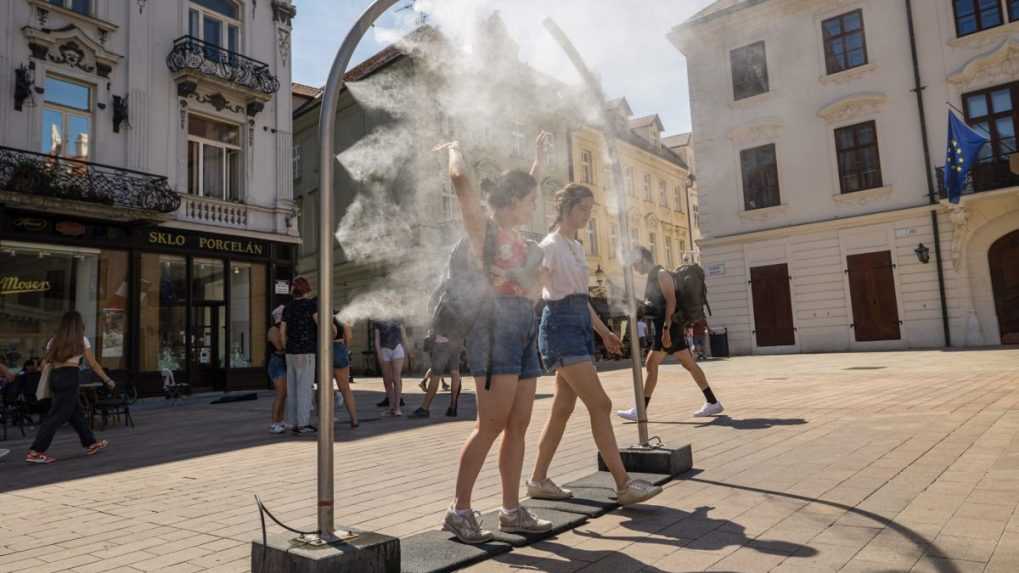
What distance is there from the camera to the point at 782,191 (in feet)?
81.3

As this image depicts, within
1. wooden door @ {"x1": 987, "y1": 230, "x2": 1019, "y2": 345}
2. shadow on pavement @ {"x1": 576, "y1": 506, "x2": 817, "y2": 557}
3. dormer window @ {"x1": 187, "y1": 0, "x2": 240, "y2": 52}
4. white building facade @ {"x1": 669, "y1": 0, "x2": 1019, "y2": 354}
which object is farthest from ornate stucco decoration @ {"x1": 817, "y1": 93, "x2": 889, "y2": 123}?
shadow on pavement @ {"x1": 576, "y1": 506, "x2": 817, "y2": 557}

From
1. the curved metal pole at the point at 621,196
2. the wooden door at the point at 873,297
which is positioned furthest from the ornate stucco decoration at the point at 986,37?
the curved metal pole at the point at 621,196

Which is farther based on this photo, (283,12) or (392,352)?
(283,12)

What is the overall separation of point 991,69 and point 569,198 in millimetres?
23398

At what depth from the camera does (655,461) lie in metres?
4.66

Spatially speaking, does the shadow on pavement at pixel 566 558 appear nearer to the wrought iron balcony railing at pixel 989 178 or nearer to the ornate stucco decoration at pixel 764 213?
the wrought iron balcony railing at pixel 989 178

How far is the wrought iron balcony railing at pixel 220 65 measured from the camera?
17891mm

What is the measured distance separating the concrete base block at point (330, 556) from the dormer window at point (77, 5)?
18.5 m

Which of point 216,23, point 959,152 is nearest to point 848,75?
point 959,152

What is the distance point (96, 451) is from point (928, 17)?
2580 cm

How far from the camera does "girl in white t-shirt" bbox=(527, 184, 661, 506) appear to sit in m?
3.73

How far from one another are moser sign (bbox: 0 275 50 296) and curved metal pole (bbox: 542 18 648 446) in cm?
1559

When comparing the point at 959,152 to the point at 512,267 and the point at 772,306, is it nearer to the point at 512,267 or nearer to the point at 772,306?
the point at 772,306

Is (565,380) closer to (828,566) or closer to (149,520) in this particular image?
(828,566)
